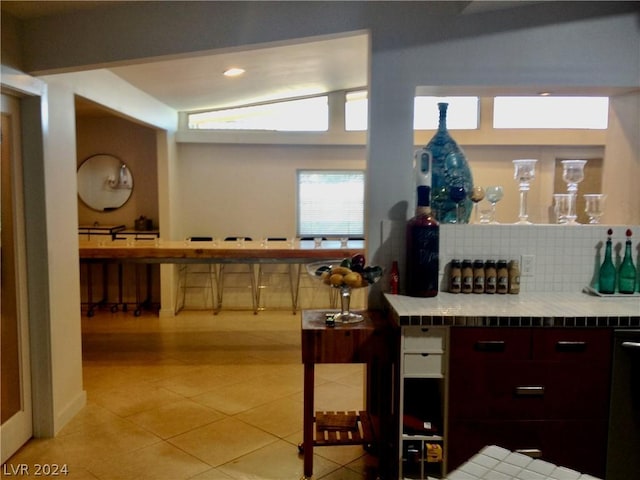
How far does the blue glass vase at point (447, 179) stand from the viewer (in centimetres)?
276

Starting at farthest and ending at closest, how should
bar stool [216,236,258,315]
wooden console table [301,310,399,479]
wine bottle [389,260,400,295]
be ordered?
bar stool [216,236,258,315] < wine bottle [389,260,400,295] < wooden console table [301,310,399,479]

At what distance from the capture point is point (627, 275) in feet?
8.75

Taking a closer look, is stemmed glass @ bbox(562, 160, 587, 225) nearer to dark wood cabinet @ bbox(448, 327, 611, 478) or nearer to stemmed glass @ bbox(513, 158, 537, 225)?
stemmed glass @ bbox(513, 158, 537, 225)

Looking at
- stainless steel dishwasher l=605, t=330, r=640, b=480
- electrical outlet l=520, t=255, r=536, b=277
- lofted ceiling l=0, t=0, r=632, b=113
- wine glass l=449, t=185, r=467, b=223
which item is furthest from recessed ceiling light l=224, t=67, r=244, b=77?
stainless steel dishwasher l=605, t=330, r=640, b=480

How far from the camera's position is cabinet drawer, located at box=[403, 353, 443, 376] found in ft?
7.52

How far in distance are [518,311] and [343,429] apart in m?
1.11

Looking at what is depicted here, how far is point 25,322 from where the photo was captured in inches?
118

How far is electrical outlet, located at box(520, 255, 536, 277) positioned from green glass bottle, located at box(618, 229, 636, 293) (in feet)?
1.40

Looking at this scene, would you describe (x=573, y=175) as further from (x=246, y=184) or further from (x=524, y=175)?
(x=246, y=184)

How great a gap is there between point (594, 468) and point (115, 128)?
20.9 ft

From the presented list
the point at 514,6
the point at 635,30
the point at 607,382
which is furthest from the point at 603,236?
the point at 514,6

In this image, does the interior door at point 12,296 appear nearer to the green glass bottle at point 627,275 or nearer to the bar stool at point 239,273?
the green glass bottle at point 627,275

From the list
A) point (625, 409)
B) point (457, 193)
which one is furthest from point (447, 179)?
point (625, 409)

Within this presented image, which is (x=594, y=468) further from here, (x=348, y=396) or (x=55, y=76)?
(x=55, y=76)
